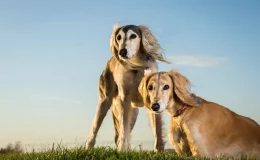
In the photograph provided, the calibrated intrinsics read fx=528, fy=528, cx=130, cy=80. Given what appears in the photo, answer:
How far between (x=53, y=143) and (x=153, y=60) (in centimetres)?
356

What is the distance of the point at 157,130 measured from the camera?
39.9 ft

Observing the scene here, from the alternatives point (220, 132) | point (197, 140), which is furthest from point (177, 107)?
point (220, 132)

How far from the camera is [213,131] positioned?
373 inches

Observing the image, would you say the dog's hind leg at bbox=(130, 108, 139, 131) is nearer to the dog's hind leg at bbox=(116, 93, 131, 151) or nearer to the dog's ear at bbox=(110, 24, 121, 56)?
the dog's hind leg at bbox=(116, 93, 131, 151)

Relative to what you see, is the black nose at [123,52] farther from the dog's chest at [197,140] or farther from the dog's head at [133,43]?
the dog's chest at [197,140]

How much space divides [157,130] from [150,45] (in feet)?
6.53

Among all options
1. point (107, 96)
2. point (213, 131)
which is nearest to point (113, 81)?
point (107, 96)

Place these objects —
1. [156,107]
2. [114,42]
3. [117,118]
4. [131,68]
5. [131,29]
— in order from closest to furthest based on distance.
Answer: [156,107], [131,68], [131,29], [114,42], [117,118]

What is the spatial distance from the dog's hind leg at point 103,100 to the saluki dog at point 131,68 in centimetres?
20

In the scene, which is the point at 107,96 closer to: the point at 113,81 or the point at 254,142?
the point at 113,81

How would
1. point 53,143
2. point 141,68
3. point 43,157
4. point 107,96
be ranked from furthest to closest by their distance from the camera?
1. point 107,96
2. point 141,68
3. point 53,143
4. point 43,157

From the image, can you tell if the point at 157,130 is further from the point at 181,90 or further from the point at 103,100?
the point at 181,90

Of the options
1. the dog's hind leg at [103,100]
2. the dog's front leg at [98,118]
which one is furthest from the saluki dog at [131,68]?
the dog's front leg at [98,118]

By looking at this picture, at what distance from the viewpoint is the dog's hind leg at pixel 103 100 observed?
13.1 m
